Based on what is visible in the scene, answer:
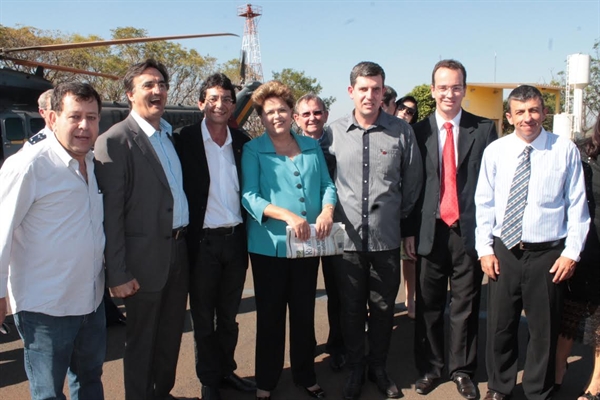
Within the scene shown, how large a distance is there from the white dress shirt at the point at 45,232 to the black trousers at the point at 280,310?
3.90 feet

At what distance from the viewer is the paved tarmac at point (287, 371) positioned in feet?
11.6

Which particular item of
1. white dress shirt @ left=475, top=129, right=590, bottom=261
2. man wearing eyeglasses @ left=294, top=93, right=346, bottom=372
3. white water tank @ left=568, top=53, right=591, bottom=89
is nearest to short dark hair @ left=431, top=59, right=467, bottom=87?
white dress shirt @ left=475, top=129, right=590, bottom=261

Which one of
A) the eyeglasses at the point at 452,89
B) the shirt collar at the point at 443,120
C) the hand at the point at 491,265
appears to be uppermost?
the eyeglasses at the point at 452,89

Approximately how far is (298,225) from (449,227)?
1.11 m

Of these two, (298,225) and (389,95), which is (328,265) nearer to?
(298,225)

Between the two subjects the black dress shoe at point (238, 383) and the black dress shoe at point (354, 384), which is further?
the black dress shoe at point (238, 383)

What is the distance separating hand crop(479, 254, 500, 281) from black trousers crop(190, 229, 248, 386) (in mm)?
1550

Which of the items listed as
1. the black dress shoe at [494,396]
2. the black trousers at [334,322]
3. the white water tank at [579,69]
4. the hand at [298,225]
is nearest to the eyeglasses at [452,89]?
the hand at [298,225]

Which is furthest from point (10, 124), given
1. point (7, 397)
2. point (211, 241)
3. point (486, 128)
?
point (486, 128)

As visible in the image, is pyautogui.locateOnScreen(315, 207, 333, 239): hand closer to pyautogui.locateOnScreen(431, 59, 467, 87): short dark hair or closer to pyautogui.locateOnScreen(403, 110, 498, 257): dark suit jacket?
pyautogui.locateOnScreen(403, 110, 498, 257): dark suit jacket

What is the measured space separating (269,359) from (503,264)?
164 cm

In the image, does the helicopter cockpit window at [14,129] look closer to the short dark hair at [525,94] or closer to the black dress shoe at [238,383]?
the black dress shoe at [238,383]

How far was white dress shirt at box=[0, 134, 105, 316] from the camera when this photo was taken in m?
2.17

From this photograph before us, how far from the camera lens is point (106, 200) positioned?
8.84ft
